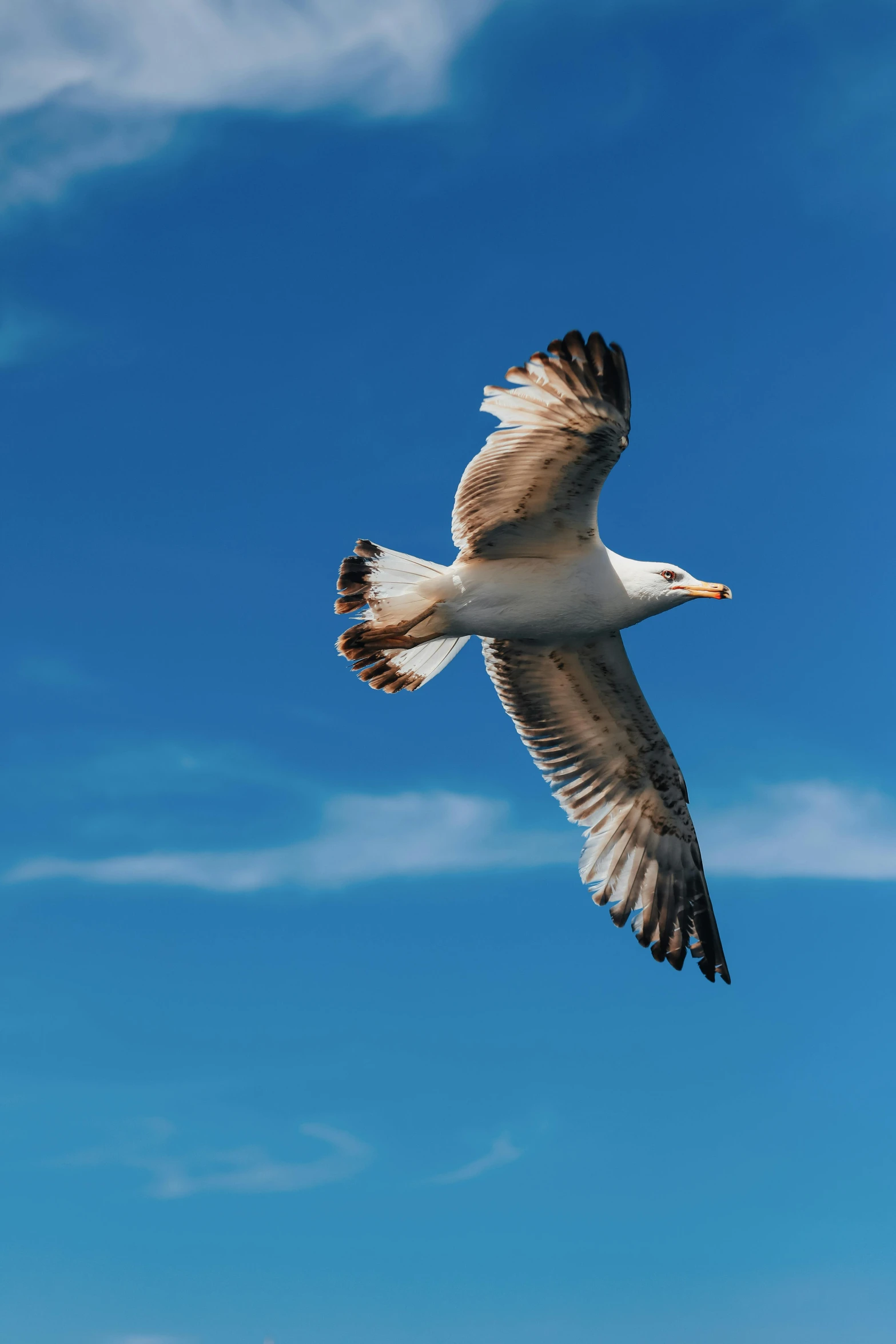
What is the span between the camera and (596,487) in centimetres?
1283

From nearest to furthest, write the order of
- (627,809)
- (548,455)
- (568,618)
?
1. (548,455)
2. (568,618)
3. (627,809)

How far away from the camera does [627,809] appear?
1584cm

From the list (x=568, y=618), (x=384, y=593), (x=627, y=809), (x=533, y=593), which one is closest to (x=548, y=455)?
(x=533, y=593)

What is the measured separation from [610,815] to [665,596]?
10.4 ft

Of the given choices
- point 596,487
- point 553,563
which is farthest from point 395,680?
point 596,487

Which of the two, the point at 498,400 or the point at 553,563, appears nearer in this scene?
the point at 498,400

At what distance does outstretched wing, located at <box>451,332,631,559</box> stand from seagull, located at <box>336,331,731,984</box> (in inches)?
0.5

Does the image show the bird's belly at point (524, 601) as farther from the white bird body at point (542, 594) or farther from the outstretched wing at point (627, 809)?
the outstretched wing at point (627, 809)

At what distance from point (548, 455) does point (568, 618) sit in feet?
6.54

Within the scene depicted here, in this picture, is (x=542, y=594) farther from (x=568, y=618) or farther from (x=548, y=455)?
(x=548, y=455)

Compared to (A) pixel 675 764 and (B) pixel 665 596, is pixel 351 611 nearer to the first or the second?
(B) pixel 665 596

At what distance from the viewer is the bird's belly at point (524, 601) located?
13.6 meters

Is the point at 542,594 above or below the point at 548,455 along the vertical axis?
below

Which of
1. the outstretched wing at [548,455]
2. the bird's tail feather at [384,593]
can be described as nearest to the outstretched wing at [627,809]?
the bird's tail feather at [384,593]
